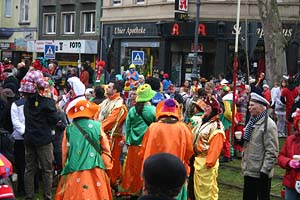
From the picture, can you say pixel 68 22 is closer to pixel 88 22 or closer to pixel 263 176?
pixel 88 22

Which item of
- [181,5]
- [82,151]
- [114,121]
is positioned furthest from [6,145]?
[181,5]

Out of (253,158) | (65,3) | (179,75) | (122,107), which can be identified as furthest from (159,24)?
(253,158)

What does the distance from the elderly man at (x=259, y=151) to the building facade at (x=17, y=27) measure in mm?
36045

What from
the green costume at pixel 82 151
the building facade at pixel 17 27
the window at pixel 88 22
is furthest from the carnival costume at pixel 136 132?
the building facade at pixel 17 27

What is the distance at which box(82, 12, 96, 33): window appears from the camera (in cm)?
3756

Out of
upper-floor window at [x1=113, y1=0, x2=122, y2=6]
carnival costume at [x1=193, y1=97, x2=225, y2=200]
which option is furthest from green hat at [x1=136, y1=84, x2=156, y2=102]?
upper-floor window at [x1=113, y1=0, x2=122, y2=6]

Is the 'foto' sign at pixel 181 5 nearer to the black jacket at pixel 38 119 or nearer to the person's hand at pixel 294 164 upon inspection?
the black jacket at pixel 38 119

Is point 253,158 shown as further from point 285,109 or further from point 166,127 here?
point 285,109

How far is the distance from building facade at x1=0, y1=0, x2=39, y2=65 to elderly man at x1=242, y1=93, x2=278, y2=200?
36.0m

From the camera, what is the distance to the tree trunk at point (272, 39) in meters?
21.6

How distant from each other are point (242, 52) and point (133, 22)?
7.22 meters

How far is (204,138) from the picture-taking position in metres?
8.23

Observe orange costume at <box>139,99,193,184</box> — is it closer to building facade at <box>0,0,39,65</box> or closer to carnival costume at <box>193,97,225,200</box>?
carnival costume at <box>193,97,225,200</box>

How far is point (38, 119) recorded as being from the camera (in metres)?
8.82
